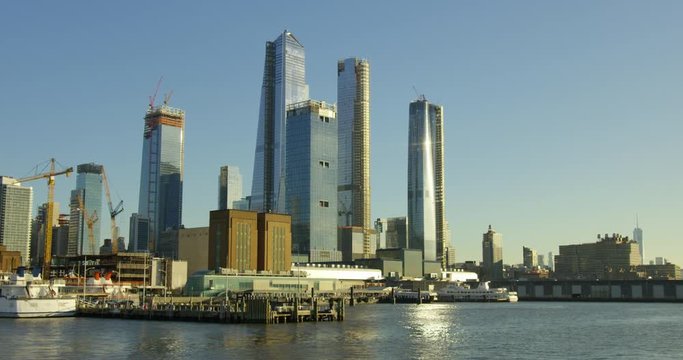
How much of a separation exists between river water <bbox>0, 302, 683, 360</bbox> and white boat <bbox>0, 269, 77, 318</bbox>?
6.43m

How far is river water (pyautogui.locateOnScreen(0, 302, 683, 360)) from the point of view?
103 m

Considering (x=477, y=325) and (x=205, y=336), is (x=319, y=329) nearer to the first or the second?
(x=205, y=336)

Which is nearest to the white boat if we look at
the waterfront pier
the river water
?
the river water

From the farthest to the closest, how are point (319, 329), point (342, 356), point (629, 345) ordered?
point (319, 329) < point (629, 345) < point (342, 356)

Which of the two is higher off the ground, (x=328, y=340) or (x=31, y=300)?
(x=31, y=300)

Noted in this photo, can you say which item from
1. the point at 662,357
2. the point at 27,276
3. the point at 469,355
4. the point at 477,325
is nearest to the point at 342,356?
the point at 469,355

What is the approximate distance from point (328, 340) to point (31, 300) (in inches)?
3296

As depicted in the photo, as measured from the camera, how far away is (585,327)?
163m

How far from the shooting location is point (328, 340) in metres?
119

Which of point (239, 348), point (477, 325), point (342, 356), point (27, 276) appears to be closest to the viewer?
point (342, 356)

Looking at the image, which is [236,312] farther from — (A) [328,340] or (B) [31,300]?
(B) [31,300]

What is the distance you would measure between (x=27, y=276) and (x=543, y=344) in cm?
11904

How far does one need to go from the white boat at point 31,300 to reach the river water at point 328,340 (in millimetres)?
6432

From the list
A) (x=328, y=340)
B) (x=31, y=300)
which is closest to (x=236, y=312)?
(x=328, y=340)
